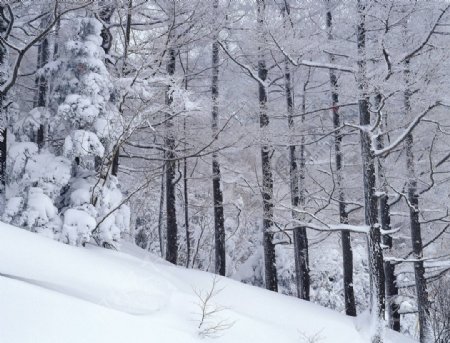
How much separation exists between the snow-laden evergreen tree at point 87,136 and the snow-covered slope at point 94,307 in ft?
6.51

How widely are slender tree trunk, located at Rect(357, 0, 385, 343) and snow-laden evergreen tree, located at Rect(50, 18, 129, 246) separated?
459 centimetres

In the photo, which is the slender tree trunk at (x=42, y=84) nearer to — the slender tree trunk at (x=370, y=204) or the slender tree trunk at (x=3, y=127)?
the slender tree trunk at (x=3, y=127)

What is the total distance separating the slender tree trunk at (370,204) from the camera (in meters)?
7.26

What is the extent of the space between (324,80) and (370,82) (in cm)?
670

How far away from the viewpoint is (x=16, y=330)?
8.43ft

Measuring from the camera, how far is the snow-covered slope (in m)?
2.74

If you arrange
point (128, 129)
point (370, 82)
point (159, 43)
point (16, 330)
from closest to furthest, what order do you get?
point (16, 330), point (128, 129), point (370, 82), point (159, 43)

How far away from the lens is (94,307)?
317 cm

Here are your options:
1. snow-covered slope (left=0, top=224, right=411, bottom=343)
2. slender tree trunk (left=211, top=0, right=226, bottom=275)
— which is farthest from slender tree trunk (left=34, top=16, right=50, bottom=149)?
snow-covered slope (left=0, top=224, right=411, bottom=343)

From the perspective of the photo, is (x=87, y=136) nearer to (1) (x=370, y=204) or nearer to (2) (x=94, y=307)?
(2) (x=94, y=307)

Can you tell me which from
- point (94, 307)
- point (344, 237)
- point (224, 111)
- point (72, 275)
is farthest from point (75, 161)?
point (344, 237)

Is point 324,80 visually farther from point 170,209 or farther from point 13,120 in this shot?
point 13,120

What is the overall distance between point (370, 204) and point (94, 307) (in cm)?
610

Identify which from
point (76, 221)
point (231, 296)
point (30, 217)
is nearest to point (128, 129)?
point (76, 221)
